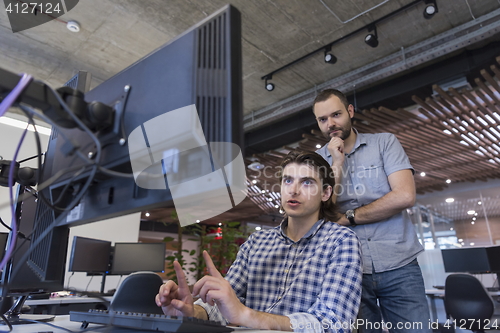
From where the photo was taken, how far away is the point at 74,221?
41.9 inches

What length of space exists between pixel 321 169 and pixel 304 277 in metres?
0.48

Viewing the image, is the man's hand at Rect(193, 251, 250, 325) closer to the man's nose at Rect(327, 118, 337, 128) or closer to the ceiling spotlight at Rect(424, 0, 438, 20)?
the man's nose at Rect(327, 118, 337, 128)

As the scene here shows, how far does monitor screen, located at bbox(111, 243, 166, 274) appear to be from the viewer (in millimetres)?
4305

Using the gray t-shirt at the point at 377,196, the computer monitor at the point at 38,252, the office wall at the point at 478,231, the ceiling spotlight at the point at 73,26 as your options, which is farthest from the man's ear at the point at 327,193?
the office wall at the point at 478,231

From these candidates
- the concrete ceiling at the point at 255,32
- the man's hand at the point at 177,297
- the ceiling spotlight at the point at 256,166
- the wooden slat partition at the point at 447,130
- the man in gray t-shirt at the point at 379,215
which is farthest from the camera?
the ceiling spotlight at the point at 256,166

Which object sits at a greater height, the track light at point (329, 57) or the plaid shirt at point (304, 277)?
the track light at point (329, 57)

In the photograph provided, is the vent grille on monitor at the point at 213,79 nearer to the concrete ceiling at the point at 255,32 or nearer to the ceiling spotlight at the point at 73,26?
the concrete ceiling at the point at 255,32

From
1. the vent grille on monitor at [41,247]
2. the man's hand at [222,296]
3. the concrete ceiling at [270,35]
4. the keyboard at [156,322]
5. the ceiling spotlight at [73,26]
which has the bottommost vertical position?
the keyboard at [156,322]

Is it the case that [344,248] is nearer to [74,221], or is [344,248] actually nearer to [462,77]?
[74,221]

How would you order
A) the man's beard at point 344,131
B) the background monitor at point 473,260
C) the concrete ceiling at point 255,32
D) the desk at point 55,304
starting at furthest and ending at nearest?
the background monitor at point 473,260
the concrete ceiling at point 255,32
the desk at point 55,304
the man's beard at point 344,131

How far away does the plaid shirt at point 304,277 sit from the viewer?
102cm

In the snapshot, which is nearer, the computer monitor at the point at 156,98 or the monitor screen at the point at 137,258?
the computer monitor at the point at 156,98

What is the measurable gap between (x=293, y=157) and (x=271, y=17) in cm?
291

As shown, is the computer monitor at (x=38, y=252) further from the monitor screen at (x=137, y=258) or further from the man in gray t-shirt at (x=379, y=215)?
the monitor screen at (x=137, y=258)
